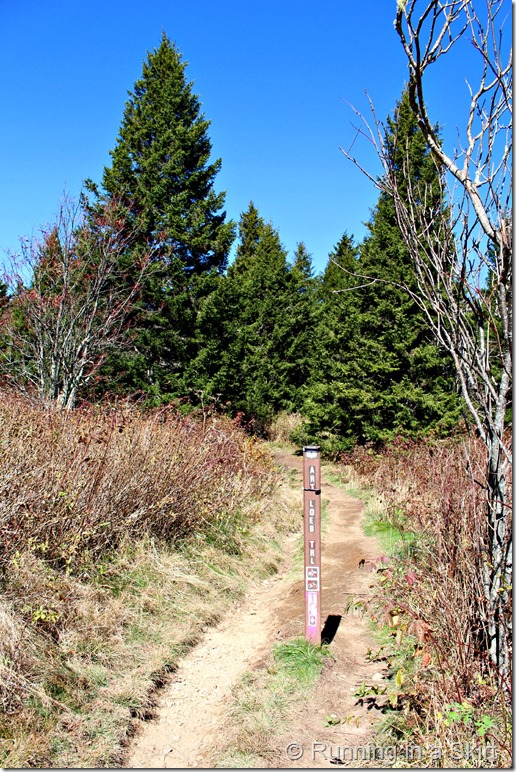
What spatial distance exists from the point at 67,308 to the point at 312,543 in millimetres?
8292

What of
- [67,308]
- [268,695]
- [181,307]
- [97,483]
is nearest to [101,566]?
[97,483]

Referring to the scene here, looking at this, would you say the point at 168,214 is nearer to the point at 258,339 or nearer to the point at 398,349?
the point at 398,349

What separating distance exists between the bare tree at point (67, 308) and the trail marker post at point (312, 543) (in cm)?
688

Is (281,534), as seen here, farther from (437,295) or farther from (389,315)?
(389,315)

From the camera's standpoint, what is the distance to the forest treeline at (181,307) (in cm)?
1144

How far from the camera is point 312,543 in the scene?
14.2ft

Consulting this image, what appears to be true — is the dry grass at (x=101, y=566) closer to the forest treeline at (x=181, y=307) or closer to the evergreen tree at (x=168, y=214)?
the forest treeline at (x=181, y=307)

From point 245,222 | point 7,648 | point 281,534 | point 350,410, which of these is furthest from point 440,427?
point 245,222

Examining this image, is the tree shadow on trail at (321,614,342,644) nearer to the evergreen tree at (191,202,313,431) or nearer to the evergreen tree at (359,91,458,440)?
the evergreen tree at (359,91,458,440)

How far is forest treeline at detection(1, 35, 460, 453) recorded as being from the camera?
1144 cm

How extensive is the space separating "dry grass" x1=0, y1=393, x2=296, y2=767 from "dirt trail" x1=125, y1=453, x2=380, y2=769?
17cm

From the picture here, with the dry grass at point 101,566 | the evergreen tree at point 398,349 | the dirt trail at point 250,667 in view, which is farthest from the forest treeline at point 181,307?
the dirt trail at point 250,667

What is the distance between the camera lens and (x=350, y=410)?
1475cm

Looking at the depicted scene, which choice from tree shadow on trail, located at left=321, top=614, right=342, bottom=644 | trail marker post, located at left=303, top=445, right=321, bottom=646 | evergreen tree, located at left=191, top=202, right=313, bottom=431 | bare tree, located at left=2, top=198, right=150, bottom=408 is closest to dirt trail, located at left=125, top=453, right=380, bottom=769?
tree shadow on trail, located at left=321, top=614, right=342, bottom=644
